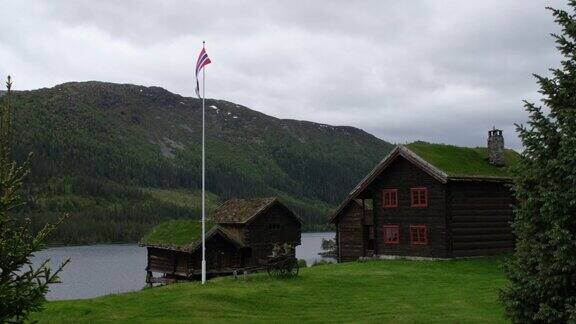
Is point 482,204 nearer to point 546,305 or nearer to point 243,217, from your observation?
point 243,217

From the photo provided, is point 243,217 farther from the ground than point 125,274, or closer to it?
farther from the ground

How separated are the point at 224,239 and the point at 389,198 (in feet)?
51.6

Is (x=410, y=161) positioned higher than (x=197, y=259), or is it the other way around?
(x=410, y=161)

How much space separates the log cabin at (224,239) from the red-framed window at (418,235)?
13603 mm

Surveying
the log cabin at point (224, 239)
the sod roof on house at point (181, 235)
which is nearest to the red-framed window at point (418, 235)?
the log cabin at point (224, 239)

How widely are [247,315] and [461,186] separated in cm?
2258

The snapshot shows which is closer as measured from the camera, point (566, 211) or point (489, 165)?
point (566, 211)

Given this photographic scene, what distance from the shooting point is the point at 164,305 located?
22.6 meters

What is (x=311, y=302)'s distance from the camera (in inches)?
948

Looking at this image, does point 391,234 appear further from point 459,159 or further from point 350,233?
point 350,233

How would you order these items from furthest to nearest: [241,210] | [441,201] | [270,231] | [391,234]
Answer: [241,210]
[270,231]
[391,234]
[441,201]

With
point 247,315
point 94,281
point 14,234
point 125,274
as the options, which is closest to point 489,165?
point 247,315

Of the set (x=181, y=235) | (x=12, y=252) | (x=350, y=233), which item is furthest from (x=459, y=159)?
(x=12, y=252)

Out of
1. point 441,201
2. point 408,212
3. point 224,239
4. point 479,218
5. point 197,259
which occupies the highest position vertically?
point 441,201
